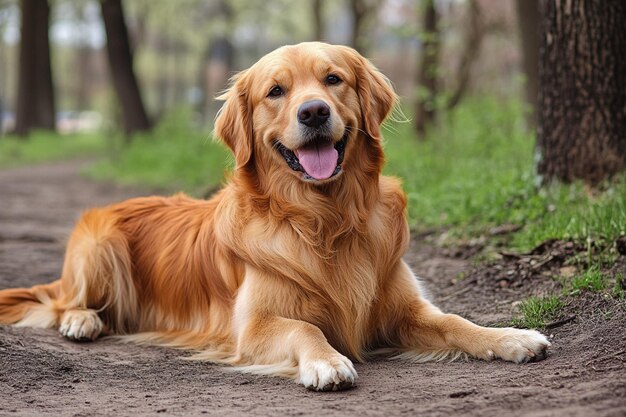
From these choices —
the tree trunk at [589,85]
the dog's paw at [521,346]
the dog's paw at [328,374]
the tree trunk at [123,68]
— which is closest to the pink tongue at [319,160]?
the dog's paw at [328,374]

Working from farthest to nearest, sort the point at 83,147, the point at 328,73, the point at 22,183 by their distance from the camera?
the point at 83,147
the point at 22,183
the point at 328,73

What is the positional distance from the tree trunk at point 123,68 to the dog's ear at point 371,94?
14.8m

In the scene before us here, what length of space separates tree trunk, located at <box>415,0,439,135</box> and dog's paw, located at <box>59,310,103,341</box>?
23.6 feet

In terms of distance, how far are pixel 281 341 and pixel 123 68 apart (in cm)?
1607

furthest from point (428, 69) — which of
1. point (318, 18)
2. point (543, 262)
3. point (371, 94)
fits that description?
point (318, 18)

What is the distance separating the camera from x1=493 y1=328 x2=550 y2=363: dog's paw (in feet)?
12.4

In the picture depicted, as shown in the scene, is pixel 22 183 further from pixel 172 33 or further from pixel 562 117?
pixel 172 33

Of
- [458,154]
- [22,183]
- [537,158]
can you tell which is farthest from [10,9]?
[537,158]

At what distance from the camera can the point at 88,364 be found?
436cm

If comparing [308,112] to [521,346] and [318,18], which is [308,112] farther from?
[318,18]

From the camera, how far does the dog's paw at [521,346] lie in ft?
12.4

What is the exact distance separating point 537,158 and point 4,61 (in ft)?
174

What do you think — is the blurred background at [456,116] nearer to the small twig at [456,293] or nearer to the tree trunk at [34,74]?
the tree trunk at [34,74]

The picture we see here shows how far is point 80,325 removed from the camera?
499cm
